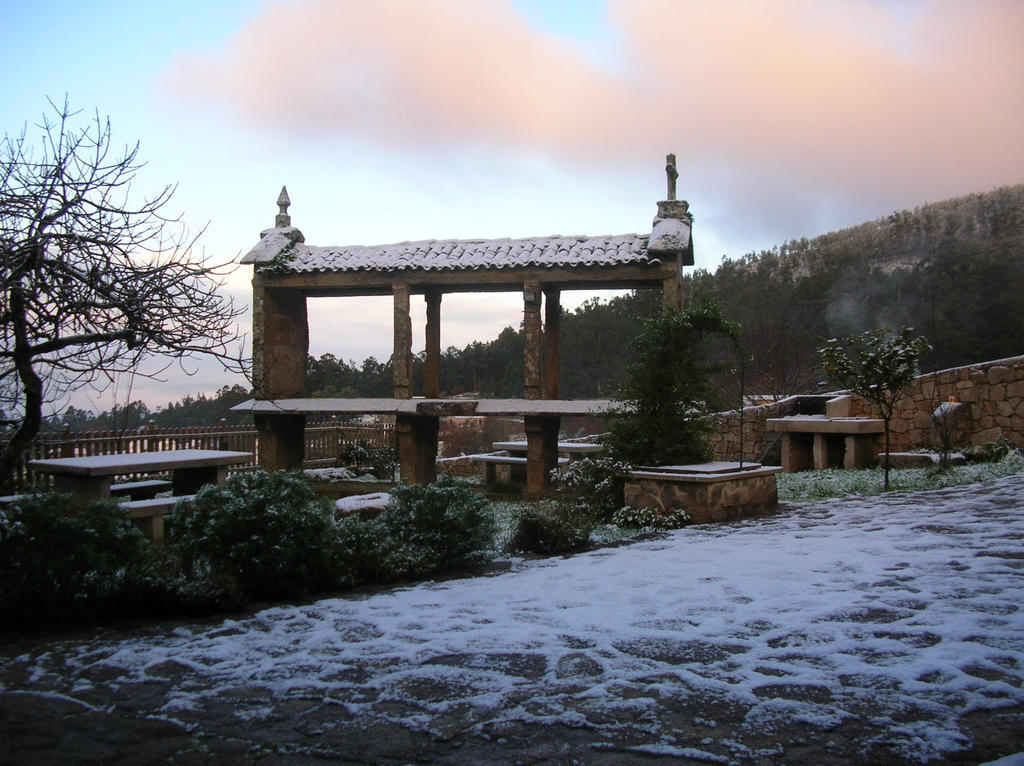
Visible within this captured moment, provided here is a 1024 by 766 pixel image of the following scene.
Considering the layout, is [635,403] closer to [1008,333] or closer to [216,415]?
[1008,333]

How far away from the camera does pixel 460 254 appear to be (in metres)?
12.4

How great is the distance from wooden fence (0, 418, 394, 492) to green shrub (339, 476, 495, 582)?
2821 millimetres

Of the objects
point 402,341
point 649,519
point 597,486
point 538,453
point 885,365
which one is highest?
point 402,341

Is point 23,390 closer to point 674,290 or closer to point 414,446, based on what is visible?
point 414,446

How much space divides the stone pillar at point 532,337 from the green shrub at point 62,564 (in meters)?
7.37

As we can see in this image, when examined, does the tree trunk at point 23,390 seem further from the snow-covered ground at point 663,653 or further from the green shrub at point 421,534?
the green shrub at point 421,534

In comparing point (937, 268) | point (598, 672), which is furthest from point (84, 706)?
point (937, 268)

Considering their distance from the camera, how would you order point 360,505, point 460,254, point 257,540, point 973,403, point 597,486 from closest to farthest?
point 257,540 < point 360,505 < point 597,486 < point 460,254 < point 973,403

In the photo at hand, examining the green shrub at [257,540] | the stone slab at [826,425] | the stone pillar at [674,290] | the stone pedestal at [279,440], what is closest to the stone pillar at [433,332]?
the stone pedestal at [279,440]

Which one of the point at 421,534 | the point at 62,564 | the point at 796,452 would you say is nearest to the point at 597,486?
the point at 421,534

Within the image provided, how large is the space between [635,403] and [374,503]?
3642 mm

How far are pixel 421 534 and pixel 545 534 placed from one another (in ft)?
4.53

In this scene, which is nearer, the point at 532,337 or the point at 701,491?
the point at 701,491

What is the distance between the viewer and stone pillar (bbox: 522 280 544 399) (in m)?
11.8
